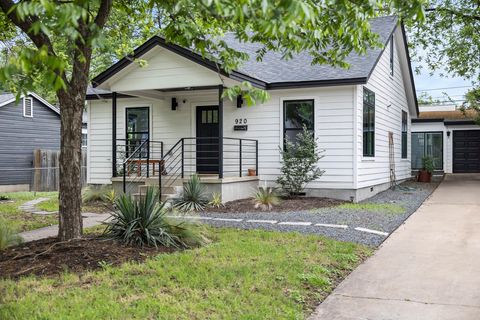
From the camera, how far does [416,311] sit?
13.3 feet

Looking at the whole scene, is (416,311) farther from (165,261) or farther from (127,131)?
(127,131)

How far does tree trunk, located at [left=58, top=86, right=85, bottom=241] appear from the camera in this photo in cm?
592

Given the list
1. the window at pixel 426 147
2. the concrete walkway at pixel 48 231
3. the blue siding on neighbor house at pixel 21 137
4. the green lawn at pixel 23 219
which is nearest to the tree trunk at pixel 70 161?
the concrete walkway at pixel 48 231

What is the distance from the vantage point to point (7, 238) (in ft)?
20.4

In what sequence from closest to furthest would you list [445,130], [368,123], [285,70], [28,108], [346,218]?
[346,218] → [285,70] → [368,123] → [28,108] → [445,130]

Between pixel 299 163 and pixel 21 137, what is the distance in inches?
621

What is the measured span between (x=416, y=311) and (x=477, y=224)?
5121 millimetres

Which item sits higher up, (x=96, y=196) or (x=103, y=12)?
(x=103, y=12)

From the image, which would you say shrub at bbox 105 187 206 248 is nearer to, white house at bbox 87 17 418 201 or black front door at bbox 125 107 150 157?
white house at bbox 87 17 418 201

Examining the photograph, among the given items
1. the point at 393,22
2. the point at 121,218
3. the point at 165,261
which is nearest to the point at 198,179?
the point at 121,218

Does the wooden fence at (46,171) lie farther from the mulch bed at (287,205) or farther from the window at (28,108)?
the mulch bed at (287,205)

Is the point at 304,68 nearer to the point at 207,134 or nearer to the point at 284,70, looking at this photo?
the point at 284,70

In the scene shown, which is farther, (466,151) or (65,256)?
(466,151)

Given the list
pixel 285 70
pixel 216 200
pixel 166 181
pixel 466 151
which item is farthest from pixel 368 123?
pixel 466 151
